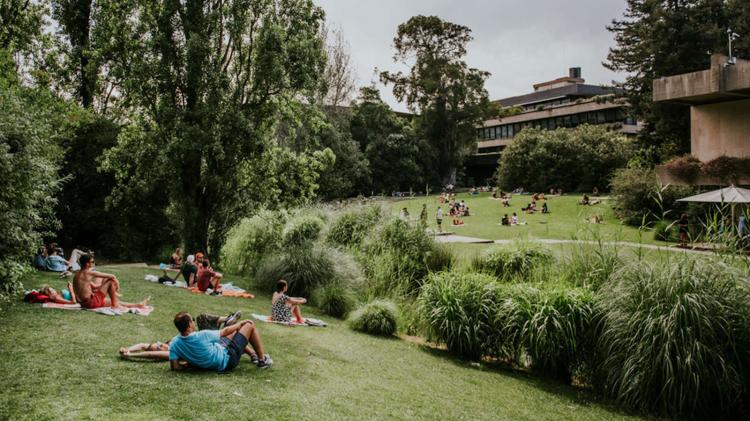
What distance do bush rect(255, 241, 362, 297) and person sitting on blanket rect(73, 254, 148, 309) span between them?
5.26 meters

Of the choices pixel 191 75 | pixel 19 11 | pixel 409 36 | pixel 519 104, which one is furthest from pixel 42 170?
pixel 519 104

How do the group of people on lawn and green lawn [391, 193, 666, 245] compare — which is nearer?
the group of people on lawn

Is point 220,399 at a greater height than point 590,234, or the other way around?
point 590,234

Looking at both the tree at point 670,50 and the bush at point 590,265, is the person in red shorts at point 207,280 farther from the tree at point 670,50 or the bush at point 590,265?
the tree at point 670,50

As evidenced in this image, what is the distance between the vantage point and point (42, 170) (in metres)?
9.20

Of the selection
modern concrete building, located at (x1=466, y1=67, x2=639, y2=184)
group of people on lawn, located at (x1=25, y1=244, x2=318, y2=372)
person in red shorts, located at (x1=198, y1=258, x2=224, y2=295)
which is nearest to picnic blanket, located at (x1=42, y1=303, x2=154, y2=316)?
group of people on lawn, located at (x1=25, y1=244, x2=318, y2=372)

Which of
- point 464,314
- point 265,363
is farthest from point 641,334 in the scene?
point 265,363

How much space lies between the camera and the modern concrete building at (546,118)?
68.1 metres

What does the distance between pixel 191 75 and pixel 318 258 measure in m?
7.03

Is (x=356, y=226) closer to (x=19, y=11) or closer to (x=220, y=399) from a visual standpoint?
(x=220, y=399)

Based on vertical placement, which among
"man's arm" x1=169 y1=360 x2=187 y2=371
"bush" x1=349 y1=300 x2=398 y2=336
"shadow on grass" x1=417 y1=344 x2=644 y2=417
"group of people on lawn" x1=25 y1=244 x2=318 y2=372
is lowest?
"shadow on grass" x1=417 y1=344 x2=644 y2=417

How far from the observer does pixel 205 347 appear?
6.99 meters

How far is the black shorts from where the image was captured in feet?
23.9

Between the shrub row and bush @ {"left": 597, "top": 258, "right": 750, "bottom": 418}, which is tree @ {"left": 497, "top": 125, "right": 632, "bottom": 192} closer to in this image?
the shrub row
